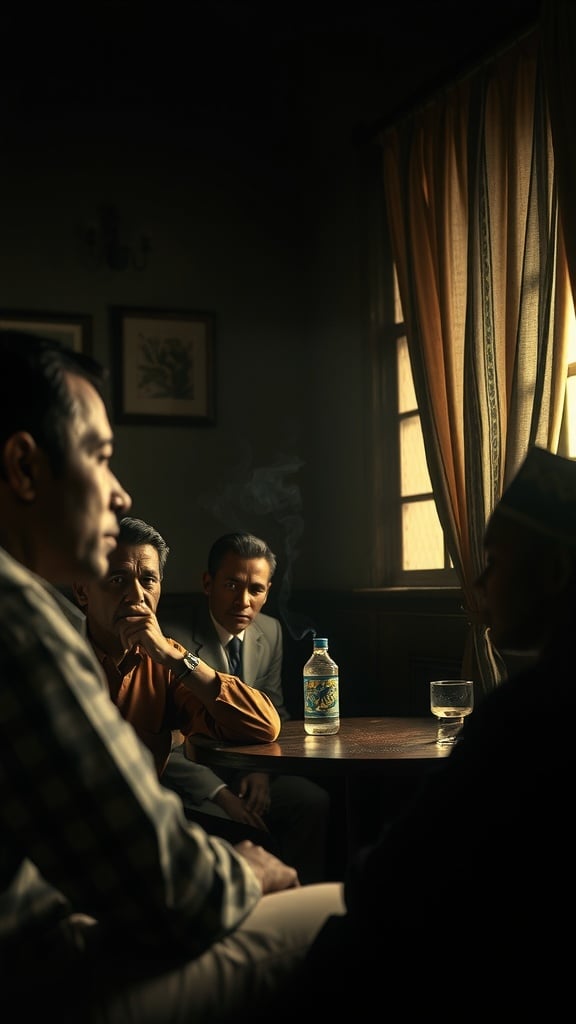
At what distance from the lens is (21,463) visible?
1302 mm

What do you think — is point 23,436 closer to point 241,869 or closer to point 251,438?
point 241,869

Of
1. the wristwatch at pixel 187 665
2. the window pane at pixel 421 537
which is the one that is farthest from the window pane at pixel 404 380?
the wristwatch at pixel 187 665

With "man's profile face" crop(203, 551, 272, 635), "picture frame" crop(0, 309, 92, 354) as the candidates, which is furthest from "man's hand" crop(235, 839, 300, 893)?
"picture frame" crop(0, 309, 92, 354)

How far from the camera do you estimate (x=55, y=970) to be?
1168mm

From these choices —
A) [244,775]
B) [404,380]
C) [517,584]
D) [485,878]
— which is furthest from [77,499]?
[404,380]

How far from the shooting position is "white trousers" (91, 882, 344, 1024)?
1.12 metres

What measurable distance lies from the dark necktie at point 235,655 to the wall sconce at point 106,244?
7.41ft

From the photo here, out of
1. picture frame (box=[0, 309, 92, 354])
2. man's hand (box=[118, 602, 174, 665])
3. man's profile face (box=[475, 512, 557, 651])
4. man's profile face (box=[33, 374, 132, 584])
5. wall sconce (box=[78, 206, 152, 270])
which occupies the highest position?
wall sconce (box=[78, 206, 152, 270])

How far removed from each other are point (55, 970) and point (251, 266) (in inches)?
182

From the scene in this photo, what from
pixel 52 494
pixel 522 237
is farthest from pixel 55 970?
pixel 522 237

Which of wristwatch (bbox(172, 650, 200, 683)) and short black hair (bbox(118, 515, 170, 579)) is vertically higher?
short black hair (bbox(118, 515, 170, 579))

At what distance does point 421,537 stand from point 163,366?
1561mm

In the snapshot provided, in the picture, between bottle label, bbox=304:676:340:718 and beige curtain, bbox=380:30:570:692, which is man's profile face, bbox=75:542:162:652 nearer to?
bottle label, bbox=304:676:340:718

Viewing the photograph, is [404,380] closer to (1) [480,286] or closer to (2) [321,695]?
(1) [480,286]
